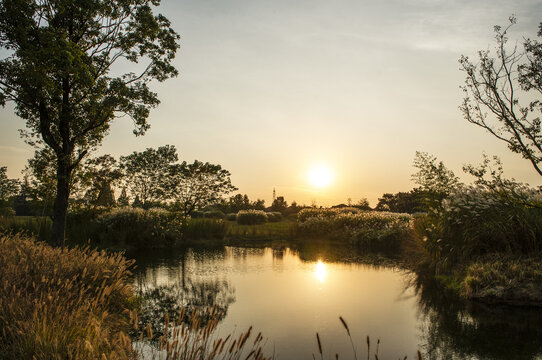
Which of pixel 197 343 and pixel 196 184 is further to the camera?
pixel 196 184

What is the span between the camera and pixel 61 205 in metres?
11.0

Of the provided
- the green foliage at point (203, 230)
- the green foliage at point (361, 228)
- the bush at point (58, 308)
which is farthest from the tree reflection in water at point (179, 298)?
the green foliage at point (361, 228)

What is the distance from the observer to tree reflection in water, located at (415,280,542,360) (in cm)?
580

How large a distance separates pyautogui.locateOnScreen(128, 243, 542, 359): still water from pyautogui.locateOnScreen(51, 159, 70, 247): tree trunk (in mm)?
2696

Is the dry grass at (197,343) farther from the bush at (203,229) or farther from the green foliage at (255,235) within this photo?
the green foliage at (255,235)

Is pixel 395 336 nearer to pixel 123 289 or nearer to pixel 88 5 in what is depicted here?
pixel 123 289

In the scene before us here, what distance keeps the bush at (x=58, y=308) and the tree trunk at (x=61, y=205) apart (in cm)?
259

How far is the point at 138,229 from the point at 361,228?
569 inches

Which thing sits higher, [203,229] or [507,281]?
[203,229]

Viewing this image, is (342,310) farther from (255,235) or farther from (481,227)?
(255,235)

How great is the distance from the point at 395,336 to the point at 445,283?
215 inches

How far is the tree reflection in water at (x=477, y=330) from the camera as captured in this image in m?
5.80

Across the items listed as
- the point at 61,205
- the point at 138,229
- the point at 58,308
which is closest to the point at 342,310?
the point at 58,308

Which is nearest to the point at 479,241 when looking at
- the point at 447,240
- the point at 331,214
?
the point at 447,240
